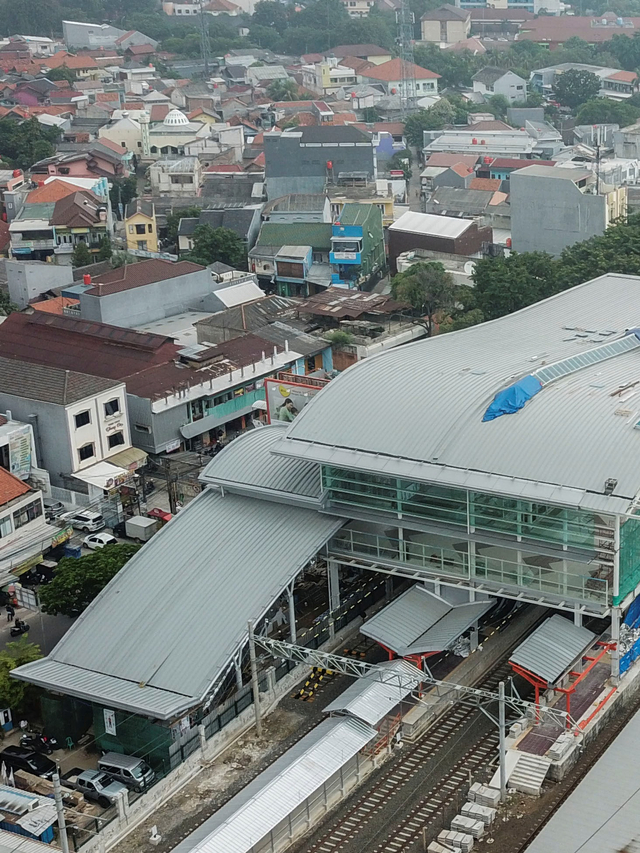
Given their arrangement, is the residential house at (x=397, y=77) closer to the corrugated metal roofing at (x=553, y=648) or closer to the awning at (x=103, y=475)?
the awning at (x=103, y=475)

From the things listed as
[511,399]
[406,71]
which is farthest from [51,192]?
[406,71]

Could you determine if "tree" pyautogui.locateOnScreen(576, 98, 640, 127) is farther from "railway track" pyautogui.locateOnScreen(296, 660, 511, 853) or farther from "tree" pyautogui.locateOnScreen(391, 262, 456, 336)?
"railway track" pyautogui.locateOnScreen(296, 660, 511, 853)

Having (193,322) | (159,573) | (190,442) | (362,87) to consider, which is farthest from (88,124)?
(159,573)

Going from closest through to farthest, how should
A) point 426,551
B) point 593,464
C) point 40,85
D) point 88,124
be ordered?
1. point 593,464
2. point 426,551
3. point 88,124
4. point 40,85

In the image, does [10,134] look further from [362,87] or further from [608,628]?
[608,628]

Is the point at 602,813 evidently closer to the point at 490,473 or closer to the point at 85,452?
the point at 490,473

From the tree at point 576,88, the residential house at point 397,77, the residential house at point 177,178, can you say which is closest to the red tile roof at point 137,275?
the residential house at point 177,178

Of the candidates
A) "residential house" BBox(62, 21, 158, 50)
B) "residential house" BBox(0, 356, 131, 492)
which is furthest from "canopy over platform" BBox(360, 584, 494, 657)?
"residential house" BBox(62, 21, 158, 50)
